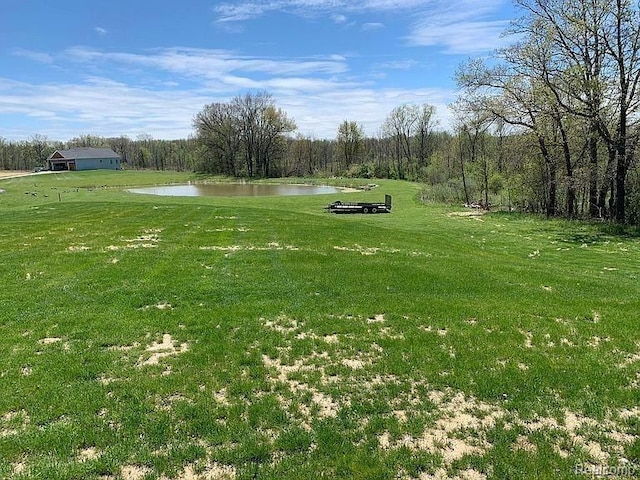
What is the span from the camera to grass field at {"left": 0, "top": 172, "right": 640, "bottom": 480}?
4.09m

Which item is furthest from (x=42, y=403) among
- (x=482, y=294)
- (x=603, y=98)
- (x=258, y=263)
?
(x=603, y=98)

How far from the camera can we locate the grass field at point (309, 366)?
161 inches

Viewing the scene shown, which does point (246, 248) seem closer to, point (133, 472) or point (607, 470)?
point (133, 472)

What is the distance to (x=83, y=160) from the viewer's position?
313ft

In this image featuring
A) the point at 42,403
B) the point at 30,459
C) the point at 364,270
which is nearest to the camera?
the point at 30,459

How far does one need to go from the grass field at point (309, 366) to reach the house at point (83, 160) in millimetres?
94756

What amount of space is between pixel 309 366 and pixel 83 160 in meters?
105

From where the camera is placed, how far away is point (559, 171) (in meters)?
25.8

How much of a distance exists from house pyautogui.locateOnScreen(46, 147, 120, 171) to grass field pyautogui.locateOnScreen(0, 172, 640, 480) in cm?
9476

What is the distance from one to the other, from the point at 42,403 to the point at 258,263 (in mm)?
6860

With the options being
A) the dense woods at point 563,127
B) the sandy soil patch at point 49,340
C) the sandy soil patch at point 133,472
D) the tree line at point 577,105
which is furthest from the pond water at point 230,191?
the sandy soil patch at point 133,472

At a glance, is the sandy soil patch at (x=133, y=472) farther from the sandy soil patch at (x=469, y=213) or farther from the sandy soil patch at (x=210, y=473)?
the sandy soil patch at (x=469, y=213)

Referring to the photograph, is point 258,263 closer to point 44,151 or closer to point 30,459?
point 30,459

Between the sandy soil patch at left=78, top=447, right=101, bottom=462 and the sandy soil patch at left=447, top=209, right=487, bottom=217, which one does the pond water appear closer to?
the sandy soil patch at left=447, top=209, right=487, bottom=217
